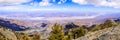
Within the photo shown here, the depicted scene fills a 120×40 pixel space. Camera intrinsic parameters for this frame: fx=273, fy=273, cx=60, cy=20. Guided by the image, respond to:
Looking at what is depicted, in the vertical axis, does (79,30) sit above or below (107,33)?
below

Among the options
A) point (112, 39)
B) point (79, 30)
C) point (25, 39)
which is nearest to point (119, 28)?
point (112, 39)

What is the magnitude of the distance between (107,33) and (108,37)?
4.12ft

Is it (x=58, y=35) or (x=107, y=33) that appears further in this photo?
(x=58, y=35)

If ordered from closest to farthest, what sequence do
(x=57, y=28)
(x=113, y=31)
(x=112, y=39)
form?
(x=112, y=39)
(x=113, y=31)
(x=57, y=28)

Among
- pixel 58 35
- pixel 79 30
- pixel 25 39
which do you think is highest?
pixel 58 35

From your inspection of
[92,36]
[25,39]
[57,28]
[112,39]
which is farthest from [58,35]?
[25,39]

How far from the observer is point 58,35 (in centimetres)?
5938

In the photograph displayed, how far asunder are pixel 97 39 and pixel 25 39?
334 feet

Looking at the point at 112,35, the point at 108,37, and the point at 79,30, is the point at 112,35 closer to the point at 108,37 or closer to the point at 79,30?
the point at 108,37

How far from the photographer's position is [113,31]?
32594 millimetres

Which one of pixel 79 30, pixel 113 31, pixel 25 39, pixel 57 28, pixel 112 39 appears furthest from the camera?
pixel 25 39

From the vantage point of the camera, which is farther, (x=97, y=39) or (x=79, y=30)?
(x=79, y=30)

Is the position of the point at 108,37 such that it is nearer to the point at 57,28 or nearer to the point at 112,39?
the point at 112,39

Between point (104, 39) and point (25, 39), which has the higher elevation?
point (104, 39)
